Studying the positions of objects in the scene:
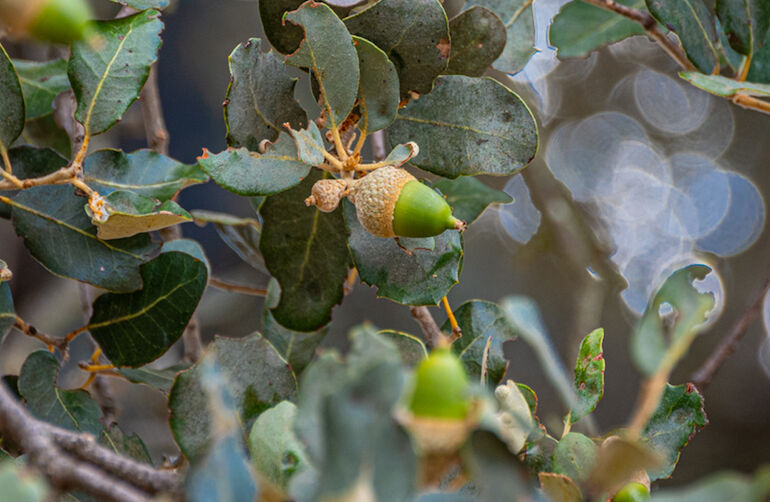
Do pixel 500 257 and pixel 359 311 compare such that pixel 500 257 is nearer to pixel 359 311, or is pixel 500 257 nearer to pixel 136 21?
pixel 359 311

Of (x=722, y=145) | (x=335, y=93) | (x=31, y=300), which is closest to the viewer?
(x=335, y=93)

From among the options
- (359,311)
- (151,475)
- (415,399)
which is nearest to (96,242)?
(151,475)

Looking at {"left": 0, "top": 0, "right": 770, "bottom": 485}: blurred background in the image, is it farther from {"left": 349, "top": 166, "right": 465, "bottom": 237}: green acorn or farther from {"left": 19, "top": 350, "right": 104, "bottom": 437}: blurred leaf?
{"left": 349, "top": 166, "right": 465, "bottom": 237}: green acorn

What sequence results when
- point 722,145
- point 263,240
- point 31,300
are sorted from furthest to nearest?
point 722,145
point 31,300
point 263,240

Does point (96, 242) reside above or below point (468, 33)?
below

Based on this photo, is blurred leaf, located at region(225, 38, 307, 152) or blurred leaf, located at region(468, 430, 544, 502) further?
blurred leaf, located at region(225, 38, 307, 152)

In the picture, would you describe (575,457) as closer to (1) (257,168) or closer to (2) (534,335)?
(2) (534,335)

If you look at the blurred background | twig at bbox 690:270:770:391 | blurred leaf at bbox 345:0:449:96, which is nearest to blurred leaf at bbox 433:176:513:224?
blurred leaf at bbox 345:0:449:96
